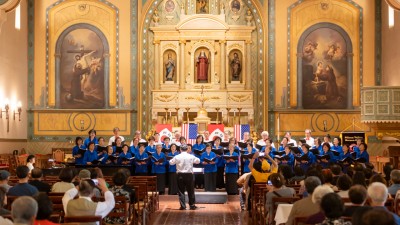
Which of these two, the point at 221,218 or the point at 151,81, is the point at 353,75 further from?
the point at 221,218

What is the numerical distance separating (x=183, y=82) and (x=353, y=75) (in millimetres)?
6439

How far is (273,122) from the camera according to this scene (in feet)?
84.4

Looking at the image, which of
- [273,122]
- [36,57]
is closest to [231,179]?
[273,122]

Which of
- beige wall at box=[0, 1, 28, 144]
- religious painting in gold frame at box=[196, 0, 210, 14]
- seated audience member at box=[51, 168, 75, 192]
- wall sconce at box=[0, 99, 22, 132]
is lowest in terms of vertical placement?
seated audience member at box=[51, 168, 75, 192]

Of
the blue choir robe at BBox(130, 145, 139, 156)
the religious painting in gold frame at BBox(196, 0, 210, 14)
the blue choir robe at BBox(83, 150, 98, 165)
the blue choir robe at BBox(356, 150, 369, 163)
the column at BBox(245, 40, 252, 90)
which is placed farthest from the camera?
the religious painting in gold frame at BBox(196, 0, 210, 14)

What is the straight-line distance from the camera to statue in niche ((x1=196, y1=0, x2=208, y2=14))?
2639 centimetres

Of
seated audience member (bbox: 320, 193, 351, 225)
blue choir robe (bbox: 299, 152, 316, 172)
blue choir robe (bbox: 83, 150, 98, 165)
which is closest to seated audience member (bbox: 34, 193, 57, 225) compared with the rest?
seated audience member (bbox: 320, 193, 351, 225)

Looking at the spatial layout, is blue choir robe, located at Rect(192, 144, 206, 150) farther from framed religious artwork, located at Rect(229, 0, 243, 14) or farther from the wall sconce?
framed religious artwork, located at Rect(229, 0, 243, 14)

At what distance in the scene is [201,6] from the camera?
86.6 feet

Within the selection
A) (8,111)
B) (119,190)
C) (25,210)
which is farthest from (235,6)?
(25,210)

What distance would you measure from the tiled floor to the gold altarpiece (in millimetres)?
8051

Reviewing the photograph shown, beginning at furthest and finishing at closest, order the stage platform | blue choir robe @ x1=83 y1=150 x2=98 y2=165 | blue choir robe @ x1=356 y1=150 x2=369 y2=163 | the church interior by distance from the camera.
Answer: the church interior, blue choir robe @ x1=356 y1=150 x2=369 y2=163, blue choir robe @ x1=83 y1=150 x2=98 y2=165, the stage platform

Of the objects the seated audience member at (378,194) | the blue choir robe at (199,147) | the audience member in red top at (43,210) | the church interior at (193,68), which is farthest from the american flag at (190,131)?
the audience member in red top at (43,210)

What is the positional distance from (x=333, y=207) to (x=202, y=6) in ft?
68.4
